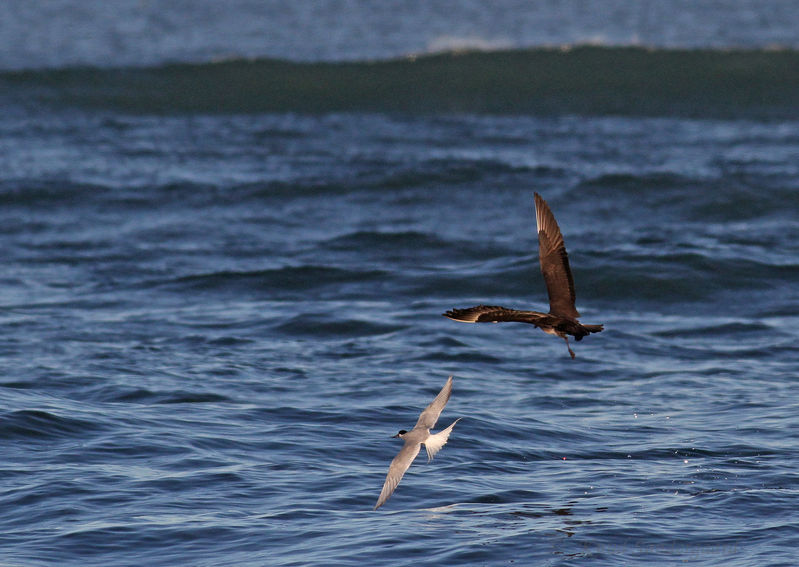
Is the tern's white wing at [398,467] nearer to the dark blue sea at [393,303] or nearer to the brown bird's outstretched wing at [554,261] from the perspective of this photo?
the dark blue sea at [393,303]

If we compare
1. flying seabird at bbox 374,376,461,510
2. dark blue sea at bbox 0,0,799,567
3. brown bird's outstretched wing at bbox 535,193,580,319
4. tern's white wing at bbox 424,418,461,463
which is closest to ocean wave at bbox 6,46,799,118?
dark blue sea at bbox 0,0,799,567

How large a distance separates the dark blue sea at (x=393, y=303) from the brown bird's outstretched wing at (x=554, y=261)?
1574mm

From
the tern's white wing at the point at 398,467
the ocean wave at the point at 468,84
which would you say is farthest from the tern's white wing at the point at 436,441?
the ocean wave at the point at 468,84

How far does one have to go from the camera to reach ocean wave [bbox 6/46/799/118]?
2639 centimetres

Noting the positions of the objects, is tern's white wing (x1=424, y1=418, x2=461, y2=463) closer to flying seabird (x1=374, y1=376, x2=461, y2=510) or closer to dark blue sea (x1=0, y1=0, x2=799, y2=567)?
flying seabird (x1=374, y1=376, x2=461, y2=510)

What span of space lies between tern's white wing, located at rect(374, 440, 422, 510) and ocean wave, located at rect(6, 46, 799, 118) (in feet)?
63.1

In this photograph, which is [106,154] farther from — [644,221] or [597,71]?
[597,71]

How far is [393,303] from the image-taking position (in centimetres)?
1431

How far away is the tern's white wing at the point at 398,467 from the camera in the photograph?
265 inches

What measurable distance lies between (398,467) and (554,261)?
5.40 ft

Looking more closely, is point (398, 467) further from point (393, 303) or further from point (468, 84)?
point (468, 84)

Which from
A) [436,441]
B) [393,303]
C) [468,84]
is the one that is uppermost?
[468,84]

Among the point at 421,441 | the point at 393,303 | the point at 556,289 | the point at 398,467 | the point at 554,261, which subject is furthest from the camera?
the point at 393,303

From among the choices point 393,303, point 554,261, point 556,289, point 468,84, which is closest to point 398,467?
point 556,289
